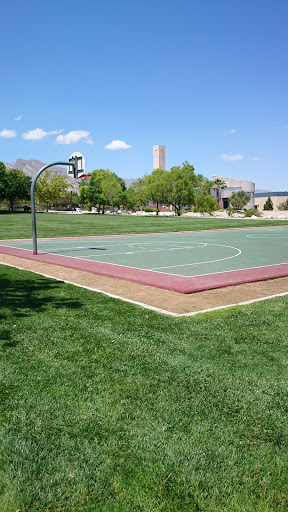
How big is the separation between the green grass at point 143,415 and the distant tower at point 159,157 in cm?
17345

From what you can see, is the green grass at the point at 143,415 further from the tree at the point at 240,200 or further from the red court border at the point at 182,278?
the tree at the point at 240,200

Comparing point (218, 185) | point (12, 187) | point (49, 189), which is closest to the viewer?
point (12, 187)

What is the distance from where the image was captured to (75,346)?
206 inches

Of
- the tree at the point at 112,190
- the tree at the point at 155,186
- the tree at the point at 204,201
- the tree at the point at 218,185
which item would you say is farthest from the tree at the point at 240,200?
the tree at the point at 155,186

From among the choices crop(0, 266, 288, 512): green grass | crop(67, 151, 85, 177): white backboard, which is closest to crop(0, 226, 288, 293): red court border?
crop(0, 266, 288, 512): green grass

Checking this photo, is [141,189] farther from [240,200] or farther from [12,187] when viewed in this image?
[240,200]

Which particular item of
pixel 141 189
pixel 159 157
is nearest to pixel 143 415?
pixel 141 189

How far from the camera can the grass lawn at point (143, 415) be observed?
8.85 ft

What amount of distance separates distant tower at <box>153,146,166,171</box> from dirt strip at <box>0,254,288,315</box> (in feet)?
553

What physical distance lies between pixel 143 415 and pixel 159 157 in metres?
178

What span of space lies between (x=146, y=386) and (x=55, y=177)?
96475 millimetres

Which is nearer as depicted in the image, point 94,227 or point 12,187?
point 94,227

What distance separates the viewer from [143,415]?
360cm

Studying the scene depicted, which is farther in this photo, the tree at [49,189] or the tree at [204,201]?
the tree at [49,189]
